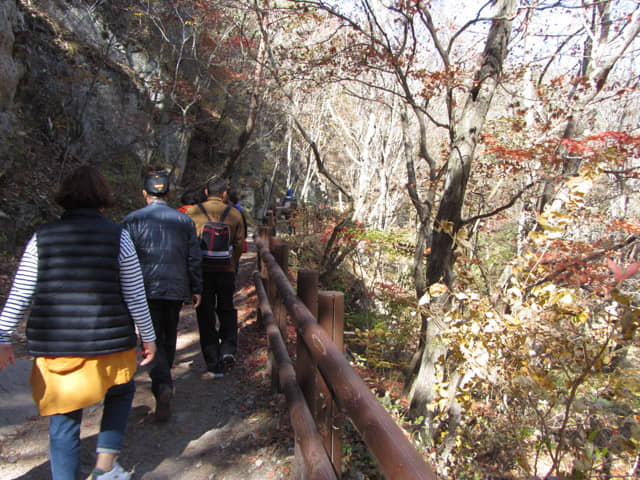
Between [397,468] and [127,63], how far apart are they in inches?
655

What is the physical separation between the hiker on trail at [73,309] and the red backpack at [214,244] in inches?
69.1

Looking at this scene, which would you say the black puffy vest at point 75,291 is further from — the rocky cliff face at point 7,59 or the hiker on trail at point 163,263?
the rocky cliff face at point 7,59

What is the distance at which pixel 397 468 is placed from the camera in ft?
3.37

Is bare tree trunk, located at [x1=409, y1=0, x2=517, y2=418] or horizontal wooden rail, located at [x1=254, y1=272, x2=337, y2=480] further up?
bare tree trunk, located at [x1=409, y1=0, x2=517, y2=418]

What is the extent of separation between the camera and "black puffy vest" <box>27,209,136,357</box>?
1.94m

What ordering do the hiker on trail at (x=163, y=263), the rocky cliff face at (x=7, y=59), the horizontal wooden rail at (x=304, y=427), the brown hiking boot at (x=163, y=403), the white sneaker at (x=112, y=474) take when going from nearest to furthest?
the horizontal wooden rail at (x=304, y=427), the white sneaker at (x=112, y=474), the hiker on trail at (x=163, y=263), the brown hiking boot at (x=163, y=403), the rocky cliff face at (x=7, y=59)

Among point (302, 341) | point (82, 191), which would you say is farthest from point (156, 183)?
point (302, 341)

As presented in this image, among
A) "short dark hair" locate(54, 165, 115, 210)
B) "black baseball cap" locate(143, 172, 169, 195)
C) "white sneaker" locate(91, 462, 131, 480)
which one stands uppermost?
"black baseball cap" locate(143, 172, 169, 195)

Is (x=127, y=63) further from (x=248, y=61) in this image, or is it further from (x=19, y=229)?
(x=19, y=229)

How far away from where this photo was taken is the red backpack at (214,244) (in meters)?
3.94

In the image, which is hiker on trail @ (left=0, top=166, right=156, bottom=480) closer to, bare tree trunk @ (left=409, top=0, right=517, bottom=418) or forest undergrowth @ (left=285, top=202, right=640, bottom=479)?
forest undergrowth @ (left=285, top=202, right=640, bottom=479)

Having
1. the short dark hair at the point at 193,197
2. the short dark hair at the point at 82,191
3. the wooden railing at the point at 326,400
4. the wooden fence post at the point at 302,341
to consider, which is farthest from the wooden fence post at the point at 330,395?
the short dark hair at the point at 193,197

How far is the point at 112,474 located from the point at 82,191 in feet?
5.67

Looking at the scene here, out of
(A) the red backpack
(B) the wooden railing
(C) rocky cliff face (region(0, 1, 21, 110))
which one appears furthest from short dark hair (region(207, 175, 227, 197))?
(C) rocky cliff face (region(0, 1, 21, 110))
